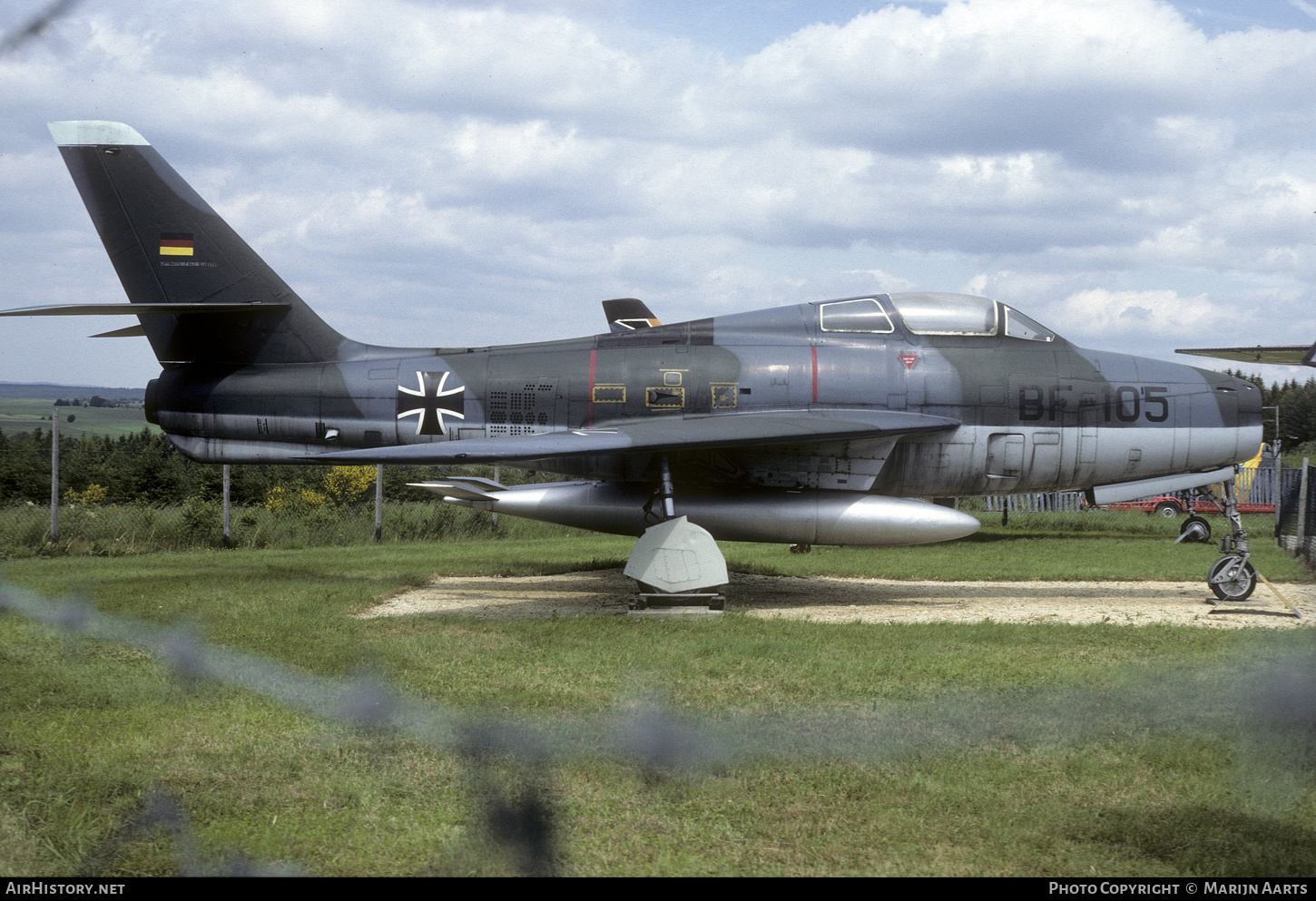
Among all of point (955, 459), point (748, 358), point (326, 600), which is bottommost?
point (326, 600)

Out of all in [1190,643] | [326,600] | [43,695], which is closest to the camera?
[43,695]

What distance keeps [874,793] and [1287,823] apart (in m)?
1.78

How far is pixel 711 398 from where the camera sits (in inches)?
452

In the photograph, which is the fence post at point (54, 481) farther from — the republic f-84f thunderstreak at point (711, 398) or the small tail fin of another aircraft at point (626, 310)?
the small tail fin of another aircraft at point (626, 310)

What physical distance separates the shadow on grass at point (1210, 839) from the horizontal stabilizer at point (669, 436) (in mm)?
6163

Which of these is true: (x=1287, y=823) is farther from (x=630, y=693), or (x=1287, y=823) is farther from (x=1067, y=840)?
(x=630, y=693)

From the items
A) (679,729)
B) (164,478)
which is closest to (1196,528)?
(679,729)

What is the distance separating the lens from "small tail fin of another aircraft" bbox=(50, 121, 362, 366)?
473 inches

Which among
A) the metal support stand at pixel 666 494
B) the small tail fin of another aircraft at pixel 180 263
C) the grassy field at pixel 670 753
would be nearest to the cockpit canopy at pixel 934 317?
the metal support stand at pixel 666 494

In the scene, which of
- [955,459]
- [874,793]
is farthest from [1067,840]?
[955,459]

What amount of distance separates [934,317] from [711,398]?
2.79m

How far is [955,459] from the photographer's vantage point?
38.0ft

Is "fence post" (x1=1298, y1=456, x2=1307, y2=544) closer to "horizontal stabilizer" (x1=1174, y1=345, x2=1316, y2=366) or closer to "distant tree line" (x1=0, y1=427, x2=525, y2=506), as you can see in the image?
"horizontal stabilizer" (x1=1174, y1=345, x2=1316, y2=366)

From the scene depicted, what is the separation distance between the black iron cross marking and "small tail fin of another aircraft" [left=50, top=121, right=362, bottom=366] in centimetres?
111
